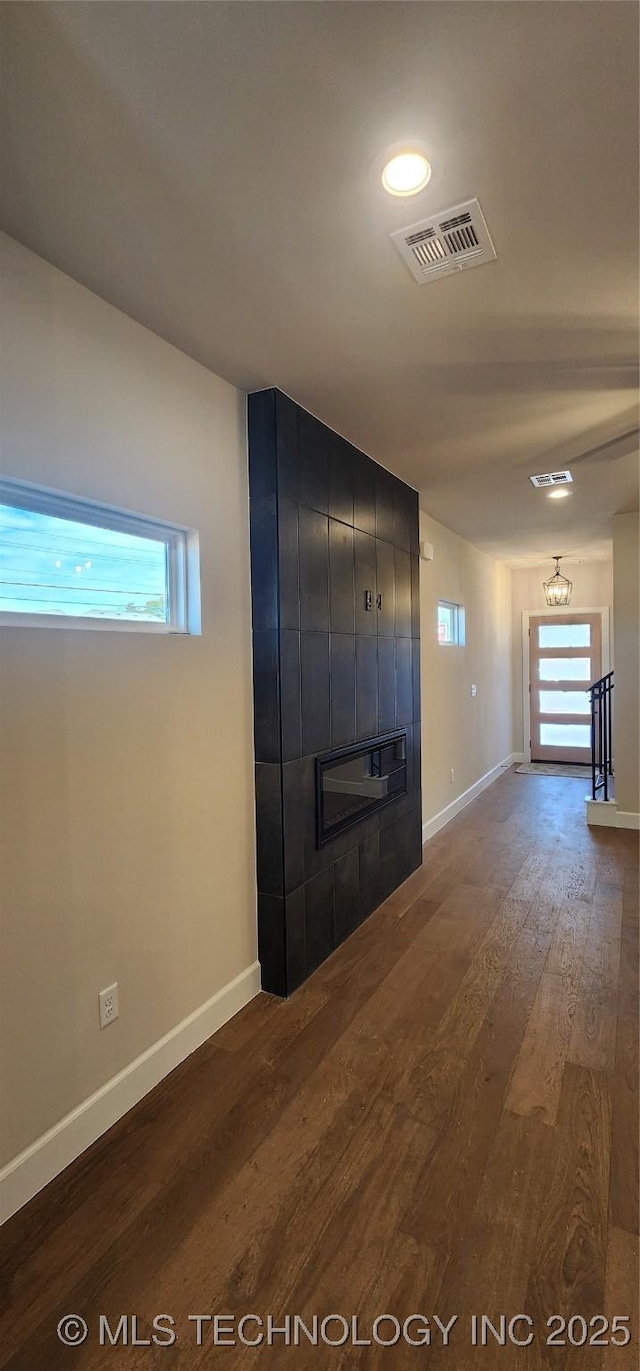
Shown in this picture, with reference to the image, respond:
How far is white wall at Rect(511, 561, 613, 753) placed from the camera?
7220 millimetres

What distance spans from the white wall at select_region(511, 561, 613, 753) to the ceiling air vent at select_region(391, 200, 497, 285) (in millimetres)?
6301

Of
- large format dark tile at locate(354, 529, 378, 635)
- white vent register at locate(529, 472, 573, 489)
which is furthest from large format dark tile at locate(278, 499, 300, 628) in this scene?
white vent register at locate(529, 472, 573, 489)

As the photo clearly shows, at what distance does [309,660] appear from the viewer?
2607 millimetres

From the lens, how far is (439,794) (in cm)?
489

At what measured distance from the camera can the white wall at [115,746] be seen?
1.53 metres

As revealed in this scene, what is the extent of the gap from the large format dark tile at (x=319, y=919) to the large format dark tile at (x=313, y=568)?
1.21 meters

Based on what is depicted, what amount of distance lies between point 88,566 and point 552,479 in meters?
3.16

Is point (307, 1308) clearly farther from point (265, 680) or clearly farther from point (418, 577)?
point (418, 577)

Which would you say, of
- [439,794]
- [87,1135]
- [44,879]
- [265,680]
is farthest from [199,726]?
[439,794]

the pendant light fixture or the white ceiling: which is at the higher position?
the white ceiling

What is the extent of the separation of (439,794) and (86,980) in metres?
3.62

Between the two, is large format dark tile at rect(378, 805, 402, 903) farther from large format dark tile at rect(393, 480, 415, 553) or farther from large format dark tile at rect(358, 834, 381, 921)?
large format dark tile at rect(393, 480, 415, 553)

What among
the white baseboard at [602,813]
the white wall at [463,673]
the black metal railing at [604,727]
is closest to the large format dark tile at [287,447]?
the white wall at [463,673]

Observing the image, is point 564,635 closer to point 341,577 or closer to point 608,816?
point 608,816
